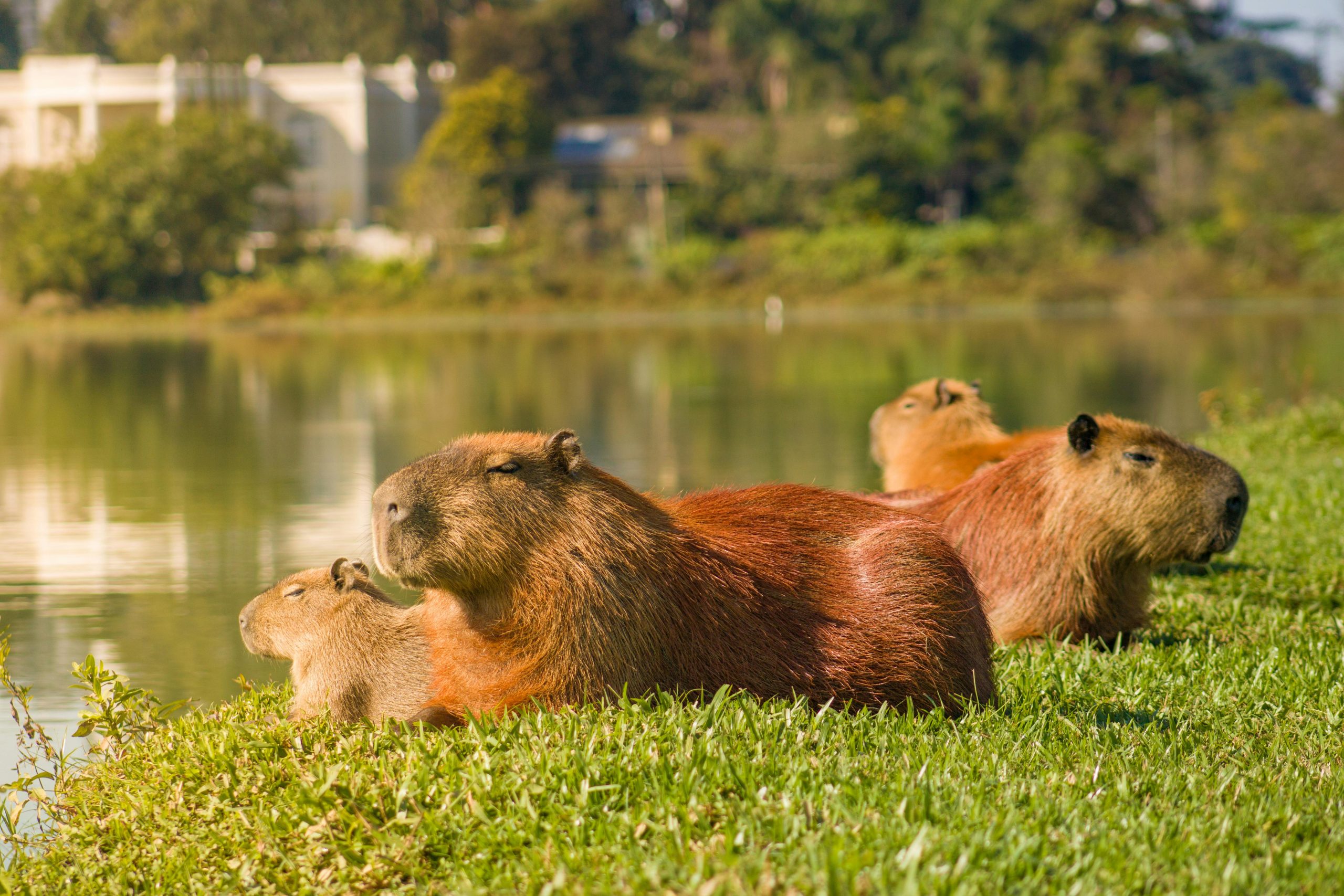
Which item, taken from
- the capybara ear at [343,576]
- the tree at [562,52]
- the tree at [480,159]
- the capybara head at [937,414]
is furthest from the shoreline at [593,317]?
the capybara ear at [343,576]

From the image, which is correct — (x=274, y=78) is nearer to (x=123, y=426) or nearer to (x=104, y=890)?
(x=123, y=426)

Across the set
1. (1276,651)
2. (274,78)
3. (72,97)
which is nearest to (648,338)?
(1276,651)

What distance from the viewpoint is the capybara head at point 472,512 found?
3.60m

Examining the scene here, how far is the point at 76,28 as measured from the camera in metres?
81.6

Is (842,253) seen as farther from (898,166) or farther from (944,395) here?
(944,395)

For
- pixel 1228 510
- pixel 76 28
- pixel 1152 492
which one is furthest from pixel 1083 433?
pixel 76 28

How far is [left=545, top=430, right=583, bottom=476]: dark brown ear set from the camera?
374cm

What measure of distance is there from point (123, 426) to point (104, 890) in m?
14.8

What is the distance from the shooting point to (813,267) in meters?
48.8

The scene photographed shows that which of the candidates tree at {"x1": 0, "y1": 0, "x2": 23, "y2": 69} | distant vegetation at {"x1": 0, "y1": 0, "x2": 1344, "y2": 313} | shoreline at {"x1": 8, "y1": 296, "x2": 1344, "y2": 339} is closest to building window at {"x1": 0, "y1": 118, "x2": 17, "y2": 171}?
distant vegetation at {"x1": 0, "y1": 0, "x2": 1344, "y2": 313}

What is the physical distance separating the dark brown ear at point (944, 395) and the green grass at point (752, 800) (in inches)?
97.9

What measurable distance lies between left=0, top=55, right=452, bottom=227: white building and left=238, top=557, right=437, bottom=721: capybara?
57.7 metres

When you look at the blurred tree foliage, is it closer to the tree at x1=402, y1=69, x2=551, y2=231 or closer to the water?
the tree at x1=402, y1=69, x2=551, y2=231

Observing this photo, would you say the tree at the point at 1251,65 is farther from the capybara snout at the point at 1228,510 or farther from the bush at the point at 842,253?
the capybara snout at the point at 1228,510
